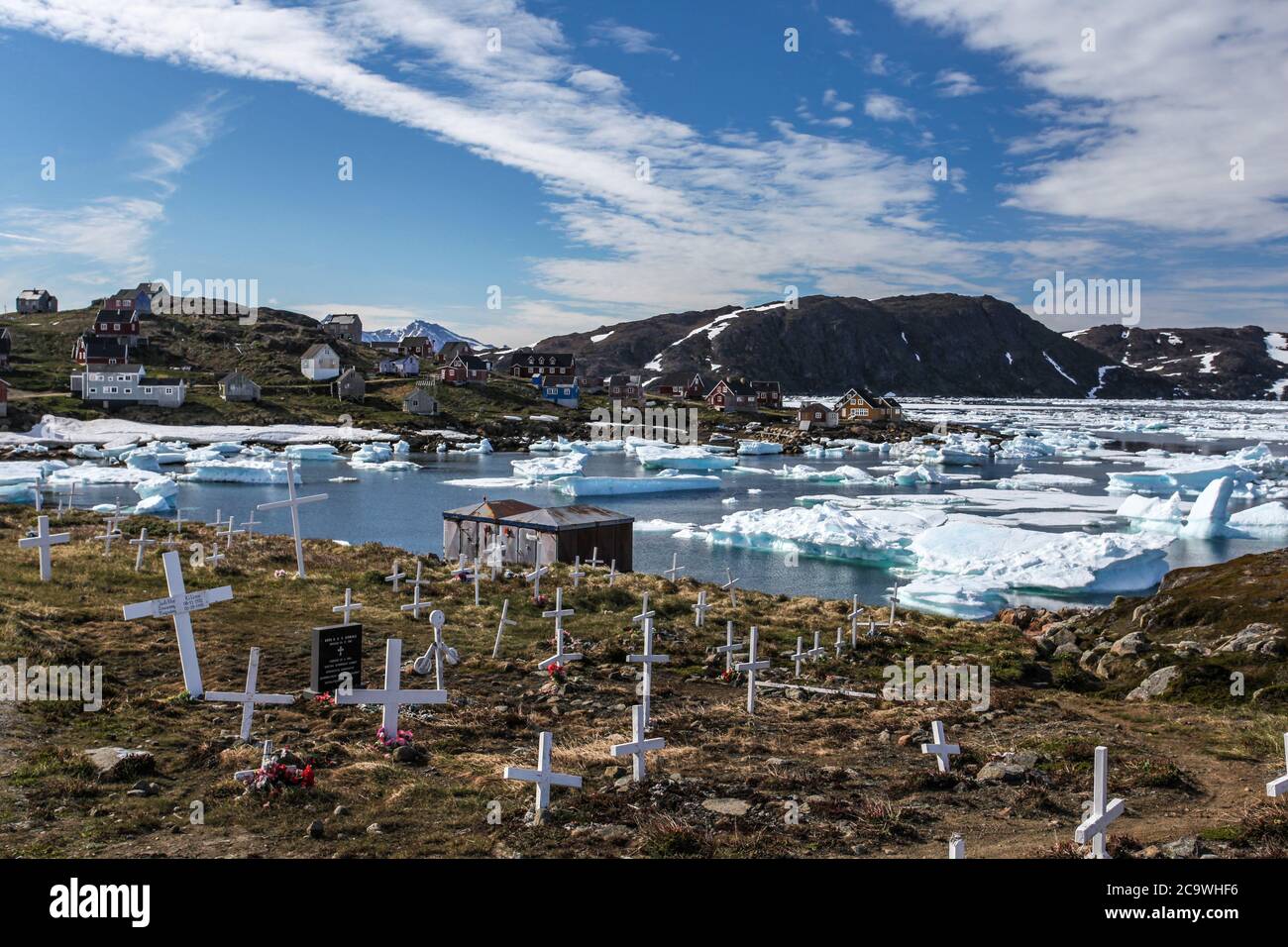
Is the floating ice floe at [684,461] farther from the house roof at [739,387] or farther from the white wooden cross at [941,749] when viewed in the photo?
the white wooden cross at [941,749]

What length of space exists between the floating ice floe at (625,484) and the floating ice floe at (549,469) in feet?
9.34

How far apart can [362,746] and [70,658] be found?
232 inches

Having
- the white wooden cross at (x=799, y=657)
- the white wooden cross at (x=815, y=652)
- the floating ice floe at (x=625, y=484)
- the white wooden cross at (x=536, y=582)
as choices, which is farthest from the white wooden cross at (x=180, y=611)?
the floating ice floe at (x=625, y=484)

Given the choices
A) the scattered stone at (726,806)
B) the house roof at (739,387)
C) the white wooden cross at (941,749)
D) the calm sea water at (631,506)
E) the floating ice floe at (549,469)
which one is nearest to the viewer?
the scattered stone at (726,806)

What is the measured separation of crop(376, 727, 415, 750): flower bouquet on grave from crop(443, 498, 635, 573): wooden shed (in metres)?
18.8

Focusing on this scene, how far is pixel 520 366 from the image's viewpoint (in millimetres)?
152500

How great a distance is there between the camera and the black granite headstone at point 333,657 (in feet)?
42.6

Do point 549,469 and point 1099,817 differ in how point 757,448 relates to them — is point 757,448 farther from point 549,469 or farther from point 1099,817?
point 1099,817

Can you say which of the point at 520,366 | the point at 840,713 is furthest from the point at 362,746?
the point at 520,366

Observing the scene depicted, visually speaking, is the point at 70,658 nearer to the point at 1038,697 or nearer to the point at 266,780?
the point at 266,780

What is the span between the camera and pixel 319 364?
118 metres

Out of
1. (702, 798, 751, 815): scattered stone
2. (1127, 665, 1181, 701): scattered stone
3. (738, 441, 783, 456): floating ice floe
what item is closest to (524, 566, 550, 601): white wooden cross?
(1127, 665, 1181, 701): scattered stone

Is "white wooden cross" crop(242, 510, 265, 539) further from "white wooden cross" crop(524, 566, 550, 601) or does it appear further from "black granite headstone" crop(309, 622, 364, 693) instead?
"black granite headstone" crop(309, 622, 364, 693)

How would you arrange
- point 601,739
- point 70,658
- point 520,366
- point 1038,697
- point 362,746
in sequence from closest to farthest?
Result: point 362,746
point 601,739
point 70,658
point 1038,697
point 520,366
